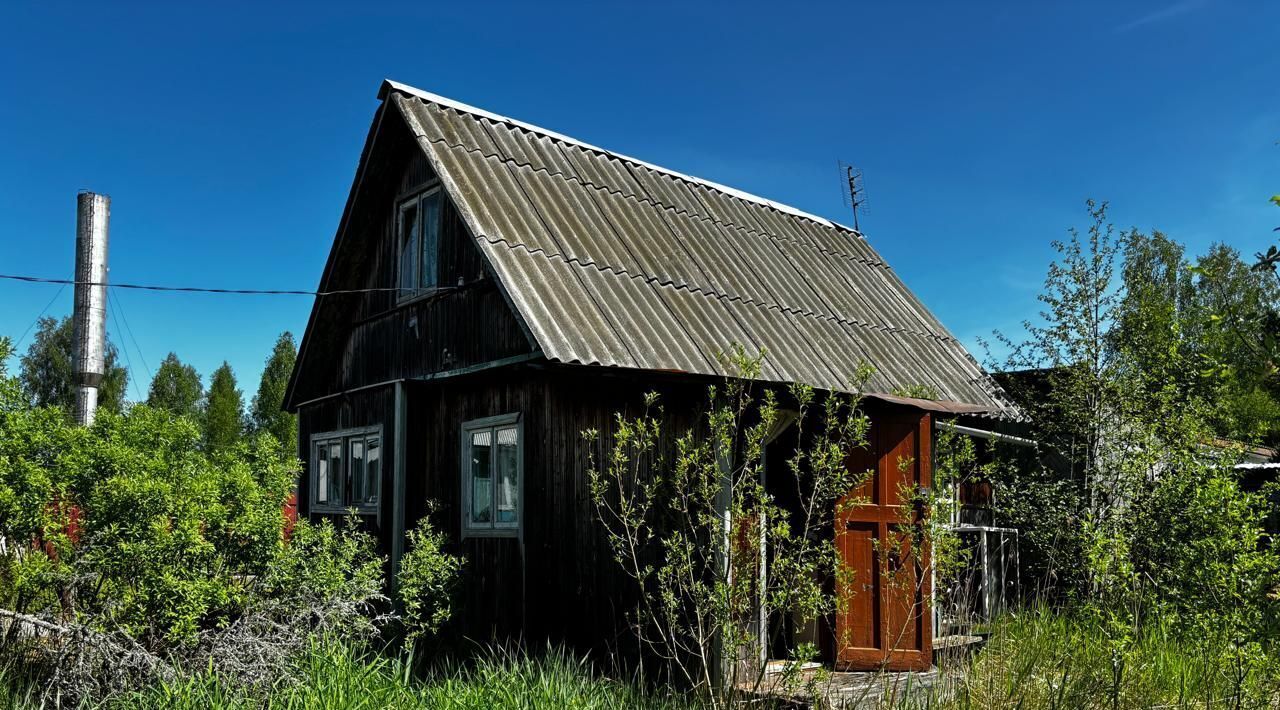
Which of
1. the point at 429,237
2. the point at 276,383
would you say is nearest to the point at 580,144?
the point at 429,237

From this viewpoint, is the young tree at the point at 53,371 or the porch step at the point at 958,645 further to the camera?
the young tree at the point at 53,371

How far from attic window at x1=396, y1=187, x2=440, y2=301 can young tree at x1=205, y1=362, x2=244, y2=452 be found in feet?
102

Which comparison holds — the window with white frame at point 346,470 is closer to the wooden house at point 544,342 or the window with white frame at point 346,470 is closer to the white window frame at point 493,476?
the wooden house at point 544,342

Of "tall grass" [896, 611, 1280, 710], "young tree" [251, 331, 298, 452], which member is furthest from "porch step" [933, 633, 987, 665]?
"young tree" [251, 331, 298, 452]

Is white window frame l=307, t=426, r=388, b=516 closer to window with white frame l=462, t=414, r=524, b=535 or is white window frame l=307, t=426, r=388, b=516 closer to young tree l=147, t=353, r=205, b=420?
window with white frame l=462, t=414, r=524, b=535

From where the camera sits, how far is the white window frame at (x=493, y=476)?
8.90 m

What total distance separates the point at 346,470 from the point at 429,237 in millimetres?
3065

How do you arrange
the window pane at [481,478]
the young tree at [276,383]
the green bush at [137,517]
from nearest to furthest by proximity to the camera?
the green bush at [137,517]
the window pane at [481,478]
the young tree at [276,383]

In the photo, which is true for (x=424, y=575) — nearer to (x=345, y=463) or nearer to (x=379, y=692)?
(x=379, y=692)

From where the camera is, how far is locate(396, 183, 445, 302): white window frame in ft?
34.4

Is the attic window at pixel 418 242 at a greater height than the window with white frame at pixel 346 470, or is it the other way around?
the attic window at pixel 418 242

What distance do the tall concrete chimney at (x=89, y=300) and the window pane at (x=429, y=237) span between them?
10.1ft

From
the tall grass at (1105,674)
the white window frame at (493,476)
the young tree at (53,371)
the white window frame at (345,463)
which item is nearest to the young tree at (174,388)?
the young tree at (53,371)

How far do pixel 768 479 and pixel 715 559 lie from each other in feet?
8.05
